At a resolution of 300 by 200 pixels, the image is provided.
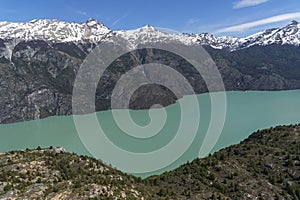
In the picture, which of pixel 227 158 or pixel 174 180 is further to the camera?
pixel 227 158

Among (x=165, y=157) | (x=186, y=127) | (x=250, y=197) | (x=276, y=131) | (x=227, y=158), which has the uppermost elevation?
(x=186, y=127)

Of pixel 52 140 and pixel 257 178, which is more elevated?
pixel 52 140

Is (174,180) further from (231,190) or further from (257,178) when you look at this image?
(257,178)

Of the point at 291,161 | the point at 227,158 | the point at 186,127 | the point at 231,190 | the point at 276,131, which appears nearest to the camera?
the point at 231,190

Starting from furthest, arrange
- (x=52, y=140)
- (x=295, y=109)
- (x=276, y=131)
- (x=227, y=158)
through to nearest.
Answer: (x=295, y=109)
(x=52, y=140)
(x=276, y=131)
(x=227, y=158)

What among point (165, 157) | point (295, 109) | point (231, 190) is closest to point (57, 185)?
point (231, 190)

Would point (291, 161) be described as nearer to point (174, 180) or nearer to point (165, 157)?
point (174, 180)
